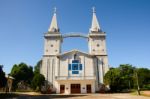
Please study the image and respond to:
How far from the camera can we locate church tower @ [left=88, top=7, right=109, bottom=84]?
46031mm

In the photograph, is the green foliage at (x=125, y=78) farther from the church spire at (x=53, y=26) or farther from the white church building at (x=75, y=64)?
the church spire at (x=53, y=26)

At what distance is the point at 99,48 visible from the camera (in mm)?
48312

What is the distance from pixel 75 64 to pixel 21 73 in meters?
24.6

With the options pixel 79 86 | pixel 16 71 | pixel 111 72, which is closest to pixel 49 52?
pixel 79 86

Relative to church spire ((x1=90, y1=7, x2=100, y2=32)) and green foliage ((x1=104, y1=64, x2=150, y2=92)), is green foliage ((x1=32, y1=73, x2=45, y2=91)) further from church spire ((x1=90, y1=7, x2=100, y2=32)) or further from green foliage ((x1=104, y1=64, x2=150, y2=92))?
church spire ((x1=90, y1=7, x2=100, y2=32))

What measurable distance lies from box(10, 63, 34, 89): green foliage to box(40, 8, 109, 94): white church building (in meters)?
18.5

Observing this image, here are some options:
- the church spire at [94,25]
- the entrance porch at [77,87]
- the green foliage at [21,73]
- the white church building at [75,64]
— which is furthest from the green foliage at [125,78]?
the green foliage at [21,73]

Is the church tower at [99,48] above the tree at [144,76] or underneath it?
above

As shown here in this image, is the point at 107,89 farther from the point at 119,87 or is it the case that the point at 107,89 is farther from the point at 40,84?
the point at 40,84

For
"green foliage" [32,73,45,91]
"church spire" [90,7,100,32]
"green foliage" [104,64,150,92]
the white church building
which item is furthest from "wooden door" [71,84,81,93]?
"church spire" [90,7,100,32]

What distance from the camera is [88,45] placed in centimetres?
5225

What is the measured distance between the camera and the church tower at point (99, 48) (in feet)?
151

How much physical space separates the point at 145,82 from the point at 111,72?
29.4m

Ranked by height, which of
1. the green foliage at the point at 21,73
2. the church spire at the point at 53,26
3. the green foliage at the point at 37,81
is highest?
the church spire at the point at 53,26
